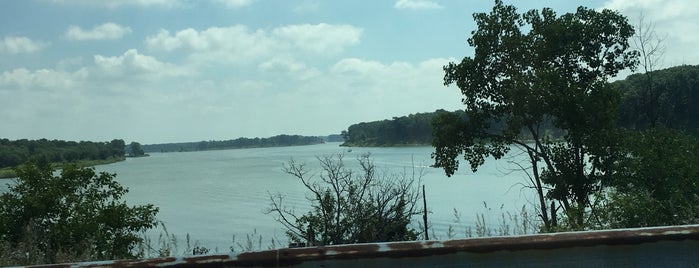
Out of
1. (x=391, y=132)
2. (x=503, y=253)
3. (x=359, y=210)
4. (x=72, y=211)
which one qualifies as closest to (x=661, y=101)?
(x=359, y=210)

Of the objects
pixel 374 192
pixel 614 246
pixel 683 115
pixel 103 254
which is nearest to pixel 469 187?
pixel 683 115

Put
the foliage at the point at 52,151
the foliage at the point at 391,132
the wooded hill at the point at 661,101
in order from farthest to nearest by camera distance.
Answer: the foliage at the point at 391,132 < the foliage at the point at 52,151 < the wooded hill at the point at 661,101

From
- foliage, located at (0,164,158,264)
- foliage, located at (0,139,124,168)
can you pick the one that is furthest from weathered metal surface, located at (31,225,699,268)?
foliage, located at (0,139,124,168)

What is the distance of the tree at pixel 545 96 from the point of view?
18.9 meters

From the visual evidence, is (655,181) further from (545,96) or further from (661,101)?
(661,101)

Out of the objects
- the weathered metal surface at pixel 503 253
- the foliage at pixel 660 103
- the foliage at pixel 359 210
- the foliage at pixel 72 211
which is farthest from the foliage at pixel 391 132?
the weathered metal surface at pixel 503 253

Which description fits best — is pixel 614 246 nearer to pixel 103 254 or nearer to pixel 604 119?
pixel 103 254

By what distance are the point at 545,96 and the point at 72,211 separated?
42.3 ft

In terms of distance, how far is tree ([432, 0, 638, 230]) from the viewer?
742 inches

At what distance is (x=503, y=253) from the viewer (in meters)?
2.99

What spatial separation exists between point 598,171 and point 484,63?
186 inches

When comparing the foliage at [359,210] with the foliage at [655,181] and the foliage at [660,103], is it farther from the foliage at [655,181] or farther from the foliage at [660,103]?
the foliage at [660,103]

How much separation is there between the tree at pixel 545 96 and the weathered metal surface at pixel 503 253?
15879mm

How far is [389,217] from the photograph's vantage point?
15055mm
